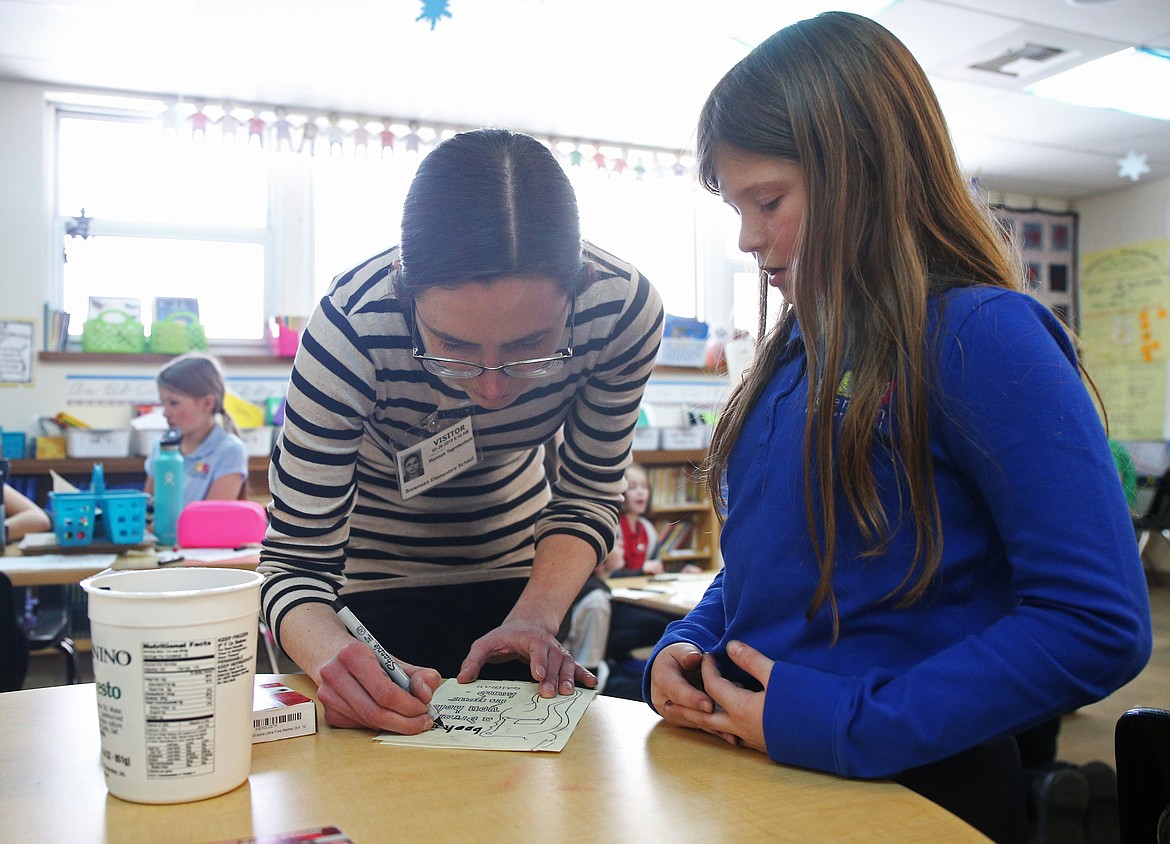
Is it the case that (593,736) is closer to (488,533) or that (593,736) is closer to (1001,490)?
(1001,490)

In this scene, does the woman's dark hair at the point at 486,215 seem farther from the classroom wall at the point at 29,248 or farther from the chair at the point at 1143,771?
the classroom wall at the point at 29,248

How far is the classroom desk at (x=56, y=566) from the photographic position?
245 cm

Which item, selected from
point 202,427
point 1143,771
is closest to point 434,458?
point 1143,771

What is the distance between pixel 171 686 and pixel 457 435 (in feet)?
2.16

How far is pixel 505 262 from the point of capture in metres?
1.08

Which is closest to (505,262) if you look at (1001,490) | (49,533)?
(1001,490)

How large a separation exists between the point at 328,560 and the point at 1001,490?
0.79 m

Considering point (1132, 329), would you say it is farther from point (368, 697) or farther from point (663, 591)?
point (368, 697)

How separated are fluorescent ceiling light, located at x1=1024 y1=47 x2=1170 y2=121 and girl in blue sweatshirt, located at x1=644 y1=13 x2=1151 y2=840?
439 cm

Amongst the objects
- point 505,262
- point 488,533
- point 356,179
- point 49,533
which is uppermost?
point 356,179

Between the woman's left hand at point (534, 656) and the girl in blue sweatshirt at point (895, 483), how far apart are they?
0.12 meters

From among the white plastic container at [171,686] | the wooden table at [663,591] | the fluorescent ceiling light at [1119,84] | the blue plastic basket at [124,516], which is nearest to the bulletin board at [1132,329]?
the fluorescent ceiling light at [1119,84]

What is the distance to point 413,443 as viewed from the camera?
52.2 inches

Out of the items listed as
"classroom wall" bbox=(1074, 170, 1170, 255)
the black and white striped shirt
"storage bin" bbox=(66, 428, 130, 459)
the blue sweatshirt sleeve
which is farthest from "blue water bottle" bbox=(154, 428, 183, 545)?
"classroom wall" bbox=(1074, 170, 1170, 255)
